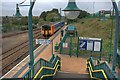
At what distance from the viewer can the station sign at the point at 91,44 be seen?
17653 millimetres

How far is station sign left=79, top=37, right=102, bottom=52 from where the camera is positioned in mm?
17653

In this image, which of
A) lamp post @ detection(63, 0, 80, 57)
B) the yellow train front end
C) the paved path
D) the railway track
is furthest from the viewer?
the yellow train front end

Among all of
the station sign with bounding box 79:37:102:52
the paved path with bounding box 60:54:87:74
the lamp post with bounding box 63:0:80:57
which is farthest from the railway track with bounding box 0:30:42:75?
the lamp post with bounding box 63:0:80:57

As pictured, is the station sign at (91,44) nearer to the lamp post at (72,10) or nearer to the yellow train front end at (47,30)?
the lamp post at (72,10)

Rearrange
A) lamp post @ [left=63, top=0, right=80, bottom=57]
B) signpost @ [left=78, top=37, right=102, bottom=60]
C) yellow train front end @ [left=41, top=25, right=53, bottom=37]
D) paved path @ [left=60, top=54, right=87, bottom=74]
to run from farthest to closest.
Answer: yellow train front end @ [left=41, top=25, right=53, bottom=37], signpost @ [left=78, top=37, right=102, bottom=60], paved path @ [left=60, top=54, right=87, bottom=74], lamp post @ [left=63, top=0, right=80, bottom=57]

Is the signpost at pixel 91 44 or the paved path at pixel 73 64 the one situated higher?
the signpost at pixel 91 44

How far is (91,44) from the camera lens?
699 inches

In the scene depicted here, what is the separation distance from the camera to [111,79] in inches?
285

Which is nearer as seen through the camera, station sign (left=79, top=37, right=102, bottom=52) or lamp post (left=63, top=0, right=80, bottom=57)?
lamp post (left=63, top=0, right=80, bottom=57)

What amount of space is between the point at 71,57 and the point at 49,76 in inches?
393

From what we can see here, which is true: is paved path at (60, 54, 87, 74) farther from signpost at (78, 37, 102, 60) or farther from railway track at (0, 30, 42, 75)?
railway track at (0, 30, 42, 75)

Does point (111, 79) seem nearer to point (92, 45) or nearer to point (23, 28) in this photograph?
point (92, 45)

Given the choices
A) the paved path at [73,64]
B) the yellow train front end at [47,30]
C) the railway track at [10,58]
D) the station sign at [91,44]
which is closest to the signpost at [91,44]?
the station sign at [91,44]

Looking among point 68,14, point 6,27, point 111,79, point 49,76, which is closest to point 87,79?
point 49,76
